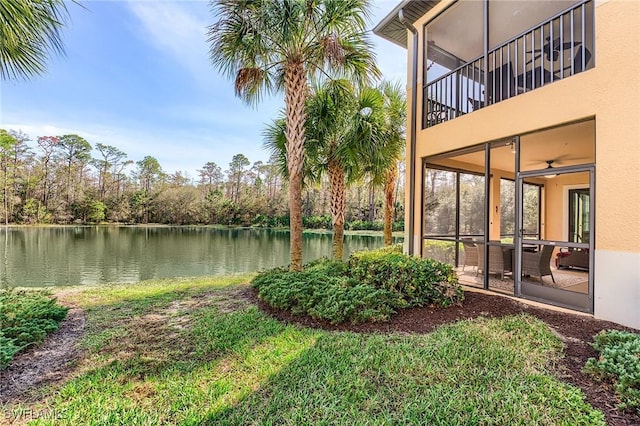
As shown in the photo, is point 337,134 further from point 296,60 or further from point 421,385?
point 421,385

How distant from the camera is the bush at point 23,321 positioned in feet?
10.3

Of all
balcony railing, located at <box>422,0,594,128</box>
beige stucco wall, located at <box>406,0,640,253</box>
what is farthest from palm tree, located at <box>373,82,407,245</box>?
beige stucco wall, located at <box>406,0,640,253</box>

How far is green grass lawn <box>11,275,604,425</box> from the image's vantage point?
2211 mm

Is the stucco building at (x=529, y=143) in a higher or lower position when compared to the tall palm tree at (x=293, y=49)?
lower

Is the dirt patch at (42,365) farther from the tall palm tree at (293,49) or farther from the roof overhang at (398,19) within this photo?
the roof overhang at (398,19)

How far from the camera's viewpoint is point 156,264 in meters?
13.6

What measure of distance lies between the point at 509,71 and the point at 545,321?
162 inches

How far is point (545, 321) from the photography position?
393 cm

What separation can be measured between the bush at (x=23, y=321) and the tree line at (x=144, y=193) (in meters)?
28.5

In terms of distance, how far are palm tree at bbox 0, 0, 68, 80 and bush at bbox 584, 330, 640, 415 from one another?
21.9ft

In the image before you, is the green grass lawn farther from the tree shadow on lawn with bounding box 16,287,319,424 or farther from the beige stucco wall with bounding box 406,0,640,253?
the beige stucco wall with bounding box 406,0,640,253

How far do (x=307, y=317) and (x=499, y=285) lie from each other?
13.1ft

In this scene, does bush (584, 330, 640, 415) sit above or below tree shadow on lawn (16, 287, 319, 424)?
above

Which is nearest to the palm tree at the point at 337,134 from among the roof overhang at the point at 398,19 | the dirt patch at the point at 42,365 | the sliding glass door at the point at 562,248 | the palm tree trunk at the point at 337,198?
the palm tree trunk at the point at 337,198
